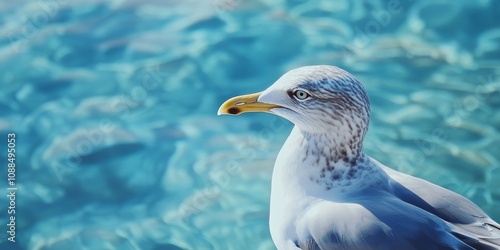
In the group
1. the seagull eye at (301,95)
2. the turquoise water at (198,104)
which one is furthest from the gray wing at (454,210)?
the turquoise water at (198,104)

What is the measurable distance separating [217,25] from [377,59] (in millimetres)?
798

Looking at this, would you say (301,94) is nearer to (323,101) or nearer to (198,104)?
(323,101)

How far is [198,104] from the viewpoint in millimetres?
3715

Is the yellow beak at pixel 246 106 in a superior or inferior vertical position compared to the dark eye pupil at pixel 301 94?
superior

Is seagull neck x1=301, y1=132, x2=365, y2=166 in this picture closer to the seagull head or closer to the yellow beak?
the seagull head

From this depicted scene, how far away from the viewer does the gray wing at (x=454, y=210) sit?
1.98m

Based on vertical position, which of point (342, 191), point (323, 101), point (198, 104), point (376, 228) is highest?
point (198, 104)

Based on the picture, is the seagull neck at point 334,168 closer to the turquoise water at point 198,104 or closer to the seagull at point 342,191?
the seagull at point 342,191

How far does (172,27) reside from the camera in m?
4.23

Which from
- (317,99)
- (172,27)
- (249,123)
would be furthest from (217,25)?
(317,99)

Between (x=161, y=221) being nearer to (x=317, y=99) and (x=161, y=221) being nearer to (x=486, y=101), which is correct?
(x=317, y=99)

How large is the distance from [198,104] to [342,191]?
165 cm

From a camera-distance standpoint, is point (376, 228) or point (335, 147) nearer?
point (376, 228)

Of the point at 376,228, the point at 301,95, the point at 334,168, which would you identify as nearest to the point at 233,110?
the point at 301,95
